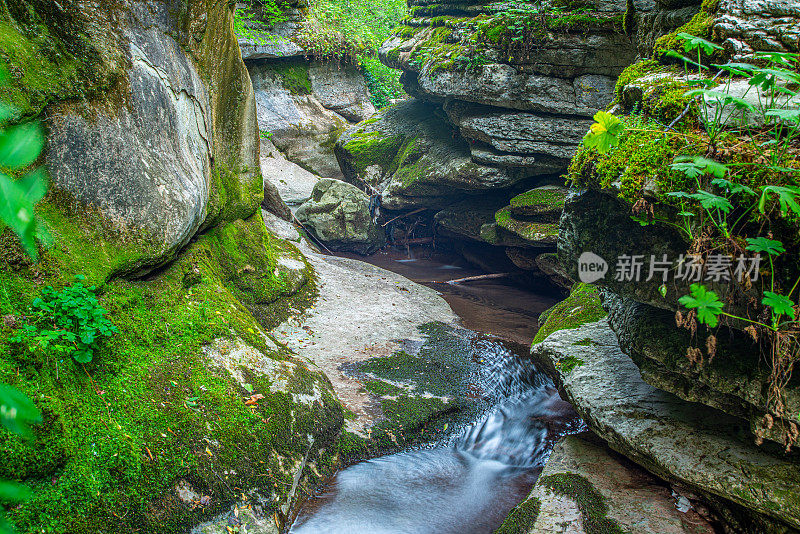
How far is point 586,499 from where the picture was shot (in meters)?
4.42

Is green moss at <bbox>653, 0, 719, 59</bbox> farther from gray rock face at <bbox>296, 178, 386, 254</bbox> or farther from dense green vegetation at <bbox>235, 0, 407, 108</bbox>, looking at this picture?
dense green vegetation at <bbox>235, 0, 407, 108</bbox>

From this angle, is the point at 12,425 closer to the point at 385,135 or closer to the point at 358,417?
the point at 358,417

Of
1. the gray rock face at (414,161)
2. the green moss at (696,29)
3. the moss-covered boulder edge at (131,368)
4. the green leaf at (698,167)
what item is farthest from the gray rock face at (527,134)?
the green leaf at (698,167)

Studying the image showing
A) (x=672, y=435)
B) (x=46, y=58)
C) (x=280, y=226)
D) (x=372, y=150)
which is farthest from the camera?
(x=372, y=150)

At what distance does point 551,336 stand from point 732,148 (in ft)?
13.1

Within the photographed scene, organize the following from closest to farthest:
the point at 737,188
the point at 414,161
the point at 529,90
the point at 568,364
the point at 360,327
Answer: the point at 737,188 < the point at 568,364 < the point at 360,327 < the point at 529,90 < the point at 414,161

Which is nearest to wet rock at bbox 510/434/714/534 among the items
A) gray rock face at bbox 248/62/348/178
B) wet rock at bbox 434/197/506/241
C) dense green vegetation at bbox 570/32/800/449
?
dense green vegetation at bbox 570/32/800/449

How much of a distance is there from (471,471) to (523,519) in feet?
4.88

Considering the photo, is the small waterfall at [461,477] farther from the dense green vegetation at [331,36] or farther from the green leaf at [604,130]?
the dense green vegetation at [331,36]

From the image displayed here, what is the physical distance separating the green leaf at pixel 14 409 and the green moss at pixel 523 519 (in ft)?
14.3

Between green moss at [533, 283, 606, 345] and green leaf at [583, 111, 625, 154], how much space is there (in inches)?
167

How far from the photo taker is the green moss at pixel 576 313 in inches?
289

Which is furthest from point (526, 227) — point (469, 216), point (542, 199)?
point (469, 216)

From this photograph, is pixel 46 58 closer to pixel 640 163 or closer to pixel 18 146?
pixel 18 146
